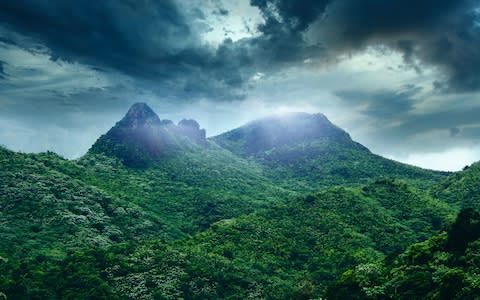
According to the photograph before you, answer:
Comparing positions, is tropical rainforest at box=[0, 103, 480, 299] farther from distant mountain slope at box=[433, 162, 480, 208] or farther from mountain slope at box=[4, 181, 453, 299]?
distant mountain slope at box=[433, 162, 480, 208]

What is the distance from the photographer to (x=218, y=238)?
103312mm

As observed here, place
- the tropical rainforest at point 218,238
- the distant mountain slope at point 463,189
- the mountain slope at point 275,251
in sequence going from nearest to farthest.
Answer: the tropical rainforest at point 218,238, the mountain slope at point 275,251, the distant mountain slope at point 463,189

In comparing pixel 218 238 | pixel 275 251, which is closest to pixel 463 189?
pixel 275 251

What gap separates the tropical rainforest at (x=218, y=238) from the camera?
50656 millimetres

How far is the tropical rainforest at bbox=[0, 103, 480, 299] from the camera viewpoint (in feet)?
166

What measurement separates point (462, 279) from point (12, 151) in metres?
128

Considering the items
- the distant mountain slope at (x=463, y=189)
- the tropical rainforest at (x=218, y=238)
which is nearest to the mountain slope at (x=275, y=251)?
the tropical rainforest at (x=218, y=238)

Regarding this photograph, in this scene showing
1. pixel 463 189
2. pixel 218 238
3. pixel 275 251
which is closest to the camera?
pixel 275 251

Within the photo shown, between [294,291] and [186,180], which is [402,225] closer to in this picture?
[294,291]

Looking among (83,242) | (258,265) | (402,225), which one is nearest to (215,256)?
(258,265)

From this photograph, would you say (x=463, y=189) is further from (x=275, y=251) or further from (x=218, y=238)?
(x=218, y=238)

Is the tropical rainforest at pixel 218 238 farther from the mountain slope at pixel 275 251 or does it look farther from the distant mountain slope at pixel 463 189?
the distant mountain slope at pixel 463 189

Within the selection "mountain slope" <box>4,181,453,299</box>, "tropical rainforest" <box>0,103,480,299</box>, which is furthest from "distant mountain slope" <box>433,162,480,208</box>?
"mountain slope" <box>4,181,453,299</box>

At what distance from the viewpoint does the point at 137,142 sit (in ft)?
632
